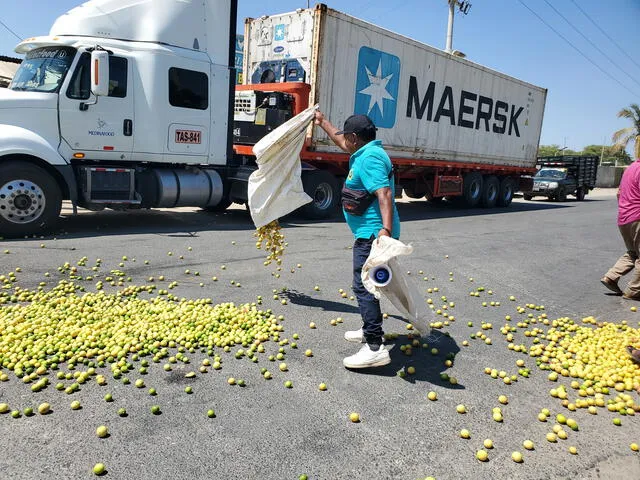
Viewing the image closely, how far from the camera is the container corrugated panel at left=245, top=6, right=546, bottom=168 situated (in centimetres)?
1242

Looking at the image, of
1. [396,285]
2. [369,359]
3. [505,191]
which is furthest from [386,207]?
[505,191]

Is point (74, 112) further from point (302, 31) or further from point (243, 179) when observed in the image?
point (302, 31)

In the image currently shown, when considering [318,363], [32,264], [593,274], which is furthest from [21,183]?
[593,274]

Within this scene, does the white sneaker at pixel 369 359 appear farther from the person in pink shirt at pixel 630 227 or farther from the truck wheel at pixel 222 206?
the truck wheel at pixel 222 206

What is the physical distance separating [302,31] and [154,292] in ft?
29.0

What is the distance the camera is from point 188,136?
34.9 ft

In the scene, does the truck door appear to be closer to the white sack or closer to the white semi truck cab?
the white semi truck cab

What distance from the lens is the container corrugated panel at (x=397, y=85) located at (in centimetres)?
1242

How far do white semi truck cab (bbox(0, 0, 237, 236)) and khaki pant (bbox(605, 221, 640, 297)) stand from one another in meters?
7.96

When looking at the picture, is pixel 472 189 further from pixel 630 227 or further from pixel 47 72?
pixel 47 72

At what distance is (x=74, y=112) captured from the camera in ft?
30.3

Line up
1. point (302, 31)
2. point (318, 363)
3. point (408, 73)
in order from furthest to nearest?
point (408, 73), point (302, 31), point (318, 363)

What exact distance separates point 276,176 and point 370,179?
71.4 inches

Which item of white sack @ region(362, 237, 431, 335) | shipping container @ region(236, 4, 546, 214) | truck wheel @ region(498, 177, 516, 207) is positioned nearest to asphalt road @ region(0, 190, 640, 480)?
white sack @ region(362, 237, 431, 335)
